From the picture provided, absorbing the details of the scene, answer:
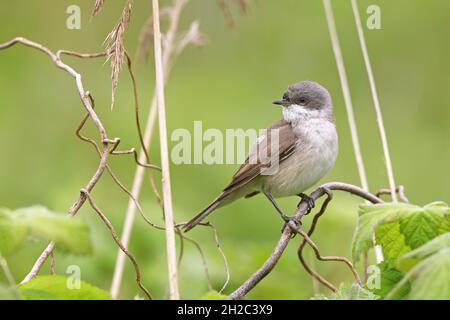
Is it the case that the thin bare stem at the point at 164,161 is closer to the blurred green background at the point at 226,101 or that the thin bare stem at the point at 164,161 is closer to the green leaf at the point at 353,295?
the green leaf at the point at 353,295

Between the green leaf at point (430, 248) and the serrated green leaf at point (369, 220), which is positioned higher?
the serrated green leaf at point (369, 220)

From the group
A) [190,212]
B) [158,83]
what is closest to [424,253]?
[158,83]

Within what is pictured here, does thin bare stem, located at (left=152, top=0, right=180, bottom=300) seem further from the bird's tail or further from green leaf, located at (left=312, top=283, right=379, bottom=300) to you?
the bird's tail

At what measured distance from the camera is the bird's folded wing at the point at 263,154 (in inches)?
189

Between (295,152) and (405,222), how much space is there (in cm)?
249

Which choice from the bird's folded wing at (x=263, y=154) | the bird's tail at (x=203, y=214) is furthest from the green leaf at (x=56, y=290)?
the bird's folded wing at (x=263, y=154)

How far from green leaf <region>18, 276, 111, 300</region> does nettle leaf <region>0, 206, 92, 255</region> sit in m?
0.12

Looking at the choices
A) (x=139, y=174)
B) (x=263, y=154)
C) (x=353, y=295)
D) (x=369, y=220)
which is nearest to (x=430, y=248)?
(x=369, y=220)

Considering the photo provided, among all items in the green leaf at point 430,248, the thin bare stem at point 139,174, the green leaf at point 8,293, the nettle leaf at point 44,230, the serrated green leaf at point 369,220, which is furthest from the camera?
the thin bare stem at point 139,174

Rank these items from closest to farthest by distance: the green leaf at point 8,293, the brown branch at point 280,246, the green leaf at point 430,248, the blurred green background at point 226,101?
the green leaf at point 8,293 < the green leaf at point 430,248 < the brown branch at point 280,246 < the blurred green background at point 226,101

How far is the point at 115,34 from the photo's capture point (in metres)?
3.00

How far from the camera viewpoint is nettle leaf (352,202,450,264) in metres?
2.34

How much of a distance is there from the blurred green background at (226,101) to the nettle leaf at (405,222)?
309 centimetres
